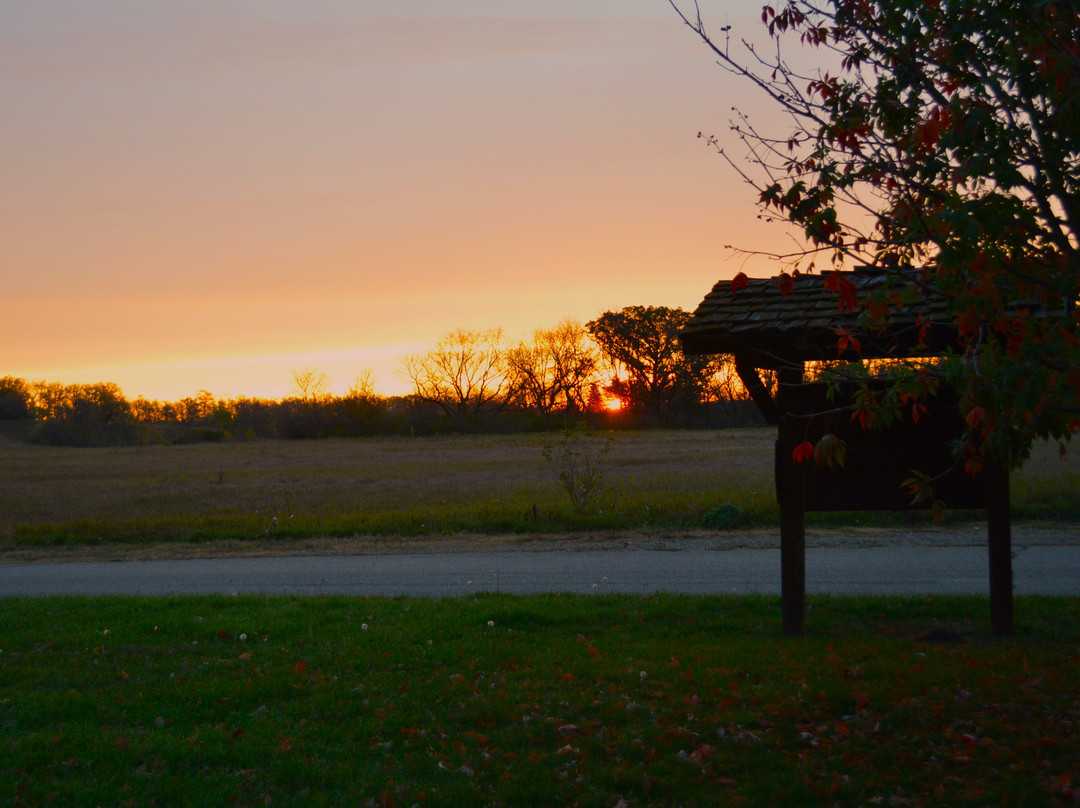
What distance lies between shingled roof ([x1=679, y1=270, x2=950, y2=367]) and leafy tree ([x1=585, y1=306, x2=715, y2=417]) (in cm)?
6056

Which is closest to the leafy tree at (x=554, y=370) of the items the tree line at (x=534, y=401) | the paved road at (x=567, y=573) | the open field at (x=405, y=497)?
the tree line at (x=534, y=401)

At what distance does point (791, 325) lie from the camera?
7.27m

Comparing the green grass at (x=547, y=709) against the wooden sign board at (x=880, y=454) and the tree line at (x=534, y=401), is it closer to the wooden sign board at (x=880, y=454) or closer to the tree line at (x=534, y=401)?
the wooden sign board at (x=880, y=454)

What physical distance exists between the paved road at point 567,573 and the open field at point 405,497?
8.36 feet

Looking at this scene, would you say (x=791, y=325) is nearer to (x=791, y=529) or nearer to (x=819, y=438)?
(x=819, y=438)

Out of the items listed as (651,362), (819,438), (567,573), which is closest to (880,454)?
(819,438)

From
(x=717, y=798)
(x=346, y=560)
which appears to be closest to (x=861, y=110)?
(x=717, y=798)

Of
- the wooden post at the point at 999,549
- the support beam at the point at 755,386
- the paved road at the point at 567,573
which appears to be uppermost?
the support beam at the point at 755,386

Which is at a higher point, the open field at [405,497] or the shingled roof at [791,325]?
the shingled roof at [791,325]

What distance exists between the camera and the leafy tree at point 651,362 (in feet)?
228

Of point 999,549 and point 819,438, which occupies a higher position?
point 819,438

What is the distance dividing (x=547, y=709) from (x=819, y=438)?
3.75 metres

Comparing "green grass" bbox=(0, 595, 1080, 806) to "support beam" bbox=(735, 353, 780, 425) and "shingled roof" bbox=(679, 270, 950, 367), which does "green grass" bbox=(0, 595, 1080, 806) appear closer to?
"support beam" bbox=(735, 353, 780, 425)

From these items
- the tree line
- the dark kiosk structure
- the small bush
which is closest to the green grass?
the dark kiosk structure
